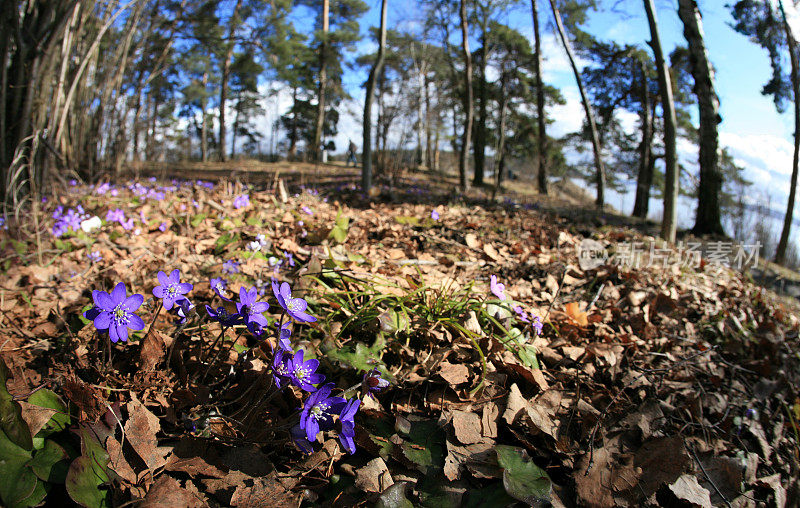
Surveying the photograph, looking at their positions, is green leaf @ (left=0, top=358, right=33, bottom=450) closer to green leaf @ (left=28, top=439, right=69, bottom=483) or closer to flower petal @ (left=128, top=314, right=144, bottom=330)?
green leaf @ (left=28, top=439, right=69, bottom=483)

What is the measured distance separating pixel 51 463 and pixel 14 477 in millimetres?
58

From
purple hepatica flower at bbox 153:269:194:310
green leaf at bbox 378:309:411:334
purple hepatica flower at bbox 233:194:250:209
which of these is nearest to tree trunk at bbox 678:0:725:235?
purple hepatica flower at bbox 233:194:250:209

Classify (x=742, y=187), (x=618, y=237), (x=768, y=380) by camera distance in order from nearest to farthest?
(x=768, y=380)
(x=618, y=237)
(x=742, y=187)

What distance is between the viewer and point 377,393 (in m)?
1.18

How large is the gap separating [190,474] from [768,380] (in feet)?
8.12

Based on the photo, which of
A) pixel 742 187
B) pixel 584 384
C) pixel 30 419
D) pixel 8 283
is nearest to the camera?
pixel 30 419

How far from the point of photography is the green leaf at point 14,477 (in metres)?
0.65

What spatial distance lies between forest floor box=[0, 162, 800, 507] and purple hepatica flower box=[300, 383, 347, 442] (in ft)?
0.16

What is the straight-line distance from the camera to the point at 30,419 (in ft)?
2.42

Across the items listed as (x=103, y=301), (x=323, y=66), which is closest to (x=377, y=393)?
(x=103, y=301)

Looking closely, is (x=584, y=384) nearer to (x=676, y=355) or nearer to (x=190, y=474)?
(x=676, y=355)

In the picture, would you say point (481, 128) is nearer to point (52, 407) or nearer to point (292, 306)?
point (292, 306)

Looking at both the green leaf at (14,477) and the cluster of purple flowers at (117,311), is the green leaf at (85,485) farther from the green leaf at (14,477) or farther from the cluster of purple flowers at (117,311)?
the cluster of purple flowers at (117,311)

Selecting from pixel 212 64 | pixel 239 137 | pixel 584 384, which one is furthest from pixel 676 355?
pixel 239 137
